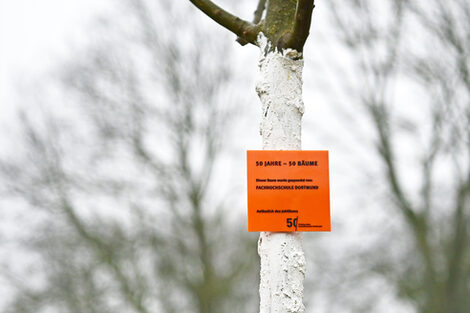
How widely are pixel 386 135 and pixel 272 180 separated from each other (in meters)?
6.68

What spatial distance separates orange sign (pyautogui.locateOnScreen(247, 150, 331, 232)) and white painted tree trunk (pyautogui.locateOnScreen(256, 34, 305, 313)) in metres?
0.05

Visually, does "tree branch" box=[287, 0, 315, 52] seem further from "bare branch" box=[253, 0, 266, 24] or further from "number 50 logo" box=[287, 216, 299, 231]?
"bare branch" box=[253, 0, 266, 24]

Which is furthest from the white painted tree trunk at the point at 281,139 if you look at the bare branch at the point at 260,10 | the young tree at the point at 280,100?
the bare branch at the point at 260,10

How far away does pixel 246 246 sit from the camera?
999 cm

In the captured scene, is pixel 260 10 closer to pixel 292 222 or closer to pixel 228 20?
pixel 228 20

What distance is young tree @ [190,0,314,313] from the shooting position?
1775 mm

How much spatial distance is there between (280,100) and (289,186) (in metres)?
0.30

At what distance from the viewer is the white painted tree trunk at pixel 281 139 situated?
1771 mm

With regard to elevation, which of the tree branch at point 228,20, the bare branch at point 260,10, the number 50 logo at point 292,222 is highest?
the bare branch at point 260,10

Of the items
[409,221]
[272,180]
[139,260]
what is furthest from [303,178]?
[139,260]

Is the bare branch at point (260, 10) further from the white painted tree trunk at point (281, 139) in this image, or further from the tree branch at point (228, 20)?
the white painted tree trunk at point (281, 139)

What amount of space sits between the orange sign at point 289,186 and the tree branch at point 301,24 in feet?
1.27

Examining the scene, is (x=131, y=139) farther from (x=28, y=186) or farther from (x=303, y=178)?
(x=303, y=178)

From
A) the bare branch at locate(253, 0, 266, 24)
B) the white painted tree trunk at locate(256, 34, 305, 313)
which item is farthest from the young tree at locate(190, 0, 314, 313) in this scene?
the bare branch at locate(253, 0, 266, 24)
